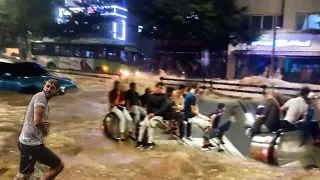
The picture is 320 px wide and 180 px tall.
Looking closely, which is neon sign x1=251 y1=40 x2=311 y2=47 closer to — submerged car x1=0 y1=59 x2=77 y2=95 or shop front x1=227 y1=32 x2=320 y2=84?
shop front x1=227 y1=32 x2=320 y2=84

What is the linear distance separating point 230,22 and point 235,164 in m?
1.31

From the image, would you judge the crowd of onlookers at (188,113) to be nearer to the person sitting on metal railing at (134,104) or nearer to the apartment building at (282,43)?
the person sitting on metal railing at (134,104)

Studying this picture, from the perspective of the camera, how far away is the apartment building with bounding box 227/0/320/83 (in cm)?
346

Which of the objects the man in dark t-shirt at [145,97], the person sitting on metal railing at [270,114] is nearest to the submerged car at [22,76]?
the man in dark t-shirt at [145,97]

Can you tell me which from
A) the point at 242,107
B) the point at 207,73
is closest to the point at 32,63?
the point at 207,73

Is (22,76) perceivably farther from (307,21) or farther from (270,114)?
A: (307,21)

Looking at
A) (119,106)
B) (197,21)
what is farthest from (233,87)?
(119,106)

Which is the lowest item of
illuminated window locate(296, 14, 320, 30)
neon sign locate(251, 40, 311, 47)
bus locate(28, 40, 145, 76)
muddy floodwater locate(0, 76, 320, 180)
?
muddy floodwater locate(0, 76, 320, 180)

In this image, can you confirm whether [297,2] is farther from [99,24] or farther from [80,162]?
[80,162]

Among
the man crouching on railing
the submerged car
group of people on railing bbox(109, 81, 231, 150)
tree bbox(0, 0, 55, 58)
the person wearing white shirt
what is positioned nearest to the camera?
the person wearing white shirt

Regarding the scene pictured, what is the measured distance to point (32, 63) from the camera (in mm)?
4949

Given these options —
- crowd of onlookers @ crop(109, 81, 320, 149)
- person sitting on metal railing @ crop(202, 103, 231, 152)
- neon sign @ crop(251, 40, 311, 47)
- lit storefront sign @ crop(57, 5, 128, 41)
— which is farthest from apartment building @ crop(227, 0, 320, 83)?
lit storefront sign @ crop(57, 5, 128, 41)

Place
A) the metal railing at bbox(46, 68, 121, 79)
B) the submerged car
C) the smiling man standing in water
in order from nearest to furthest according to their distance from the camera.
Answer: the smiling man standing in water < the metal railing at bbox(46, 68, 121, 79) < the submerged car

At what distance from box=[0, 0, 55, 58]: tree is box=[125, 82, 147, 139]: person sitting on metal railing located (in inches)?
50.4
